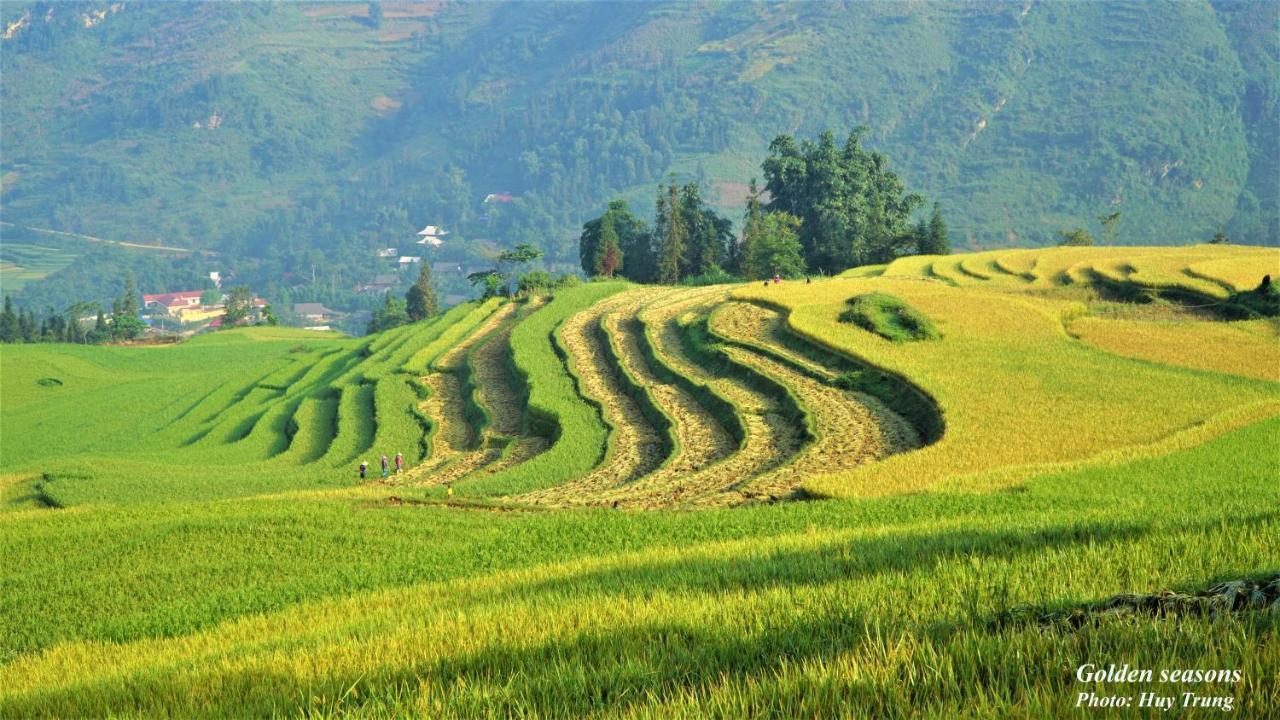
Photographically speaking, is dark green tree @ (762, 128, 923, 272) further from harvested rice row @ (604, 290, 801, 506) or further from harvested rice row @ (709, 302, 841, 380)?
harvested rice row @ (604, 290, 801, 506)

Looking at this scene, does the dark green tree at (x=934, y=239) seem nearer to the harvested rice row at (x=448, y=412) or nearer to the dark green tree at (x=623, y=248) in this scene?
the dark green tree at (x=623, y=248)

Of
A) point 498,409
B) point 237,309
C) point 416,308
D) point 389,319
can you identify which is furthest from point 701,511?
point 237,309

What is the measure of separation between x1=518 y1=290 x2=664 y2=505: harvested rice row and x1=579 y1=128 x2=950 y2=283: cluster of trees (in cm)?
3061

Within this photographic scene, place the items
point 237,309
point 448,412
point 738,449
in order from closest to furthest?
1. point 738,449
2. point 448,412
3. point 237,309

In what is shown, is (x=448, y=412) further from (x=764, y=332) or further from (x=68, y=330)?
(x=68, y=330)

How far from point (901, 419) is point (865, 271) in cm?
3359

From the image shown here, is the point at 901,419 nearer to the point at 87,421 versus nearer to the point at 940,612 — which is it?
the point at 940,612

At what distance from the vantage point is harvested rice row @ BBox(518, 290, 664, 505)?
66.0ft

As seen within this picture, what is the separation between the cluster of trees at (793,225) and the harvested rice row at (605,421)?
30612 millimetres

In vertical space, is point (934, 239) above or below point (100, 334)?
above

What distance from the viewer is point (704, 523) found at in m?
14.3

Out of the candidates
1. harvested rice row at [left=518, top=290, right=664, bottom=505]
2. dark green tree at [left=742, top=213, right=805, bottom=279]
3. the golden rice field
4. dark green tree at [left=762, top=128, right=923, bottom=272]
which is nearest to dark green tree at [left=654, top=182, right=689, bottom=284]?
dark green tree at [left=742, top=213, right=805, bottom=279]

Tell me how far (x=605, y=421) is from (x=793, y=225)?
5416 cm

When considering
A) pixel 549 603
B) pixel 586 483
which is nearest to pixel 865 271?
pixel 586 483
